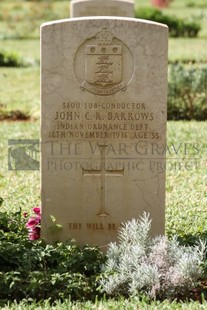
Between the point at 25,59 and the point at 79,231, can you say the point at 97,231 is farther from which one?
the point at 25,59

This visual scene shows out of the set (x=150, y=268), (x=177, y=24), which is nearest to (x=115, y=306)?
(x=150, y=268)

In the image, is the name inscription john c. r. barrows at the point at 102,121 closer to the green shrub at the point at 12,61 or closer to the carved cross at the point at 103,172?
the carved cross at the point at 103,172

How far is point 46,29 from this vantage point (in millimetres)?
6297

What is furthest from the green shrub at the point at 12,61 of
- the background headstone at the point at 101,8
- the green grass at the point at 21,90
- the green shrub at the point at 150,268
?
the green shrub at the point at 150,268

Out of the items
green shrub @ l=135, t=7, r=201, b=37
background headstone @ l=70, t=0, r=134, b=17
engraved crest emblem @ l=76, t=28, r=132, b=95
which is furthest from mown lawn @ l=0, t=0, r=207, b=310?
green shrub @ l=135, t=7, r=201, b=37

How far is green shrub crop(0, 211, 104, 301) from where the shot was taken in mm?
5621

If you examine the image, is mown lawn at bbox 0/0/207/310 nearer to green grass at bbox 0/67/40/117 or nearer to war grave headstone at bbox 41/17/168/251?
green grass at bbox 0/67/40/117

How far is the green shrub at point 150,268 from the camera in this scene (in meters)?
5.57

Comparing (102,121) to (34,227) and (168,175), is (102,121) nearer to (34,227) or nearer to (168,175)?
(34,227)

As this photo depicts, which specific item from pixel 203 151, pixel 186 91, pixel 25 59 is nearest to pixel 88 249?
pixel 203 151

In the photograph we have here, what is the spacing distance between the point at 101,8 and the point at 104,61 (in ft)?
23.9

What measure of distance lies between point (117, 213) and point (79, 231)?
1.07ft

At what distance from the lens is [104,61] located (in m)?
6.32

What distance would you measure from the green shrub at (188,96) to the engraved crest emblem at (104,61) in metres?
6.44
